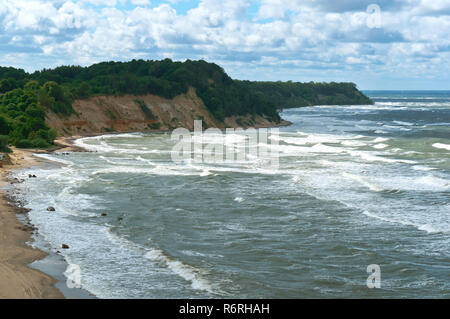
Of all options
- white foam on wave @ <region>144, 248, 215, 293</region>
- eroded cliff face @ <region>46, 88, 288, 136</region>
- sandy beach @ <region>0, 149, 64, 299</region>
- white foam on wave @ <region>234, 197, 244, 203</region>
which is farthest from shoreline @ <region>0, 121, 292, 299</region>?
eroded cliff face @ <region>46, 88, 288, 136</region>

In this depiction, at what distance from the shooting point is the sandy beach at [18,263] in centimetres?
1553

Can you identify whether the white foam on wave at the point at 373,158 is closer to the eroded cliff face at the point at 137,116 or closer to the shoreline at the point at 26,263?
the shoreline at the point at 26,263

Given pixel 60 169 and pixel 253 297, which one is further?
pixel 60 169

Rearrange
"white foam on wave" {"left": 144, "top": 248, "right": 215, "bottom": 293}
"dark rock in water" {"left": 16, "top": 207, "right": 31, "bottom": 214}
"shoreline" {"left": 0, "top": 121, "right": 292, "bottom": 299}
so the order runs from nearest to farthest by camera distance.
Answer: "shoreline" {"left": 0, "top": 121, "right": 292, "bottom": 299}
"white foam on wave" {"left": 144, "top": 248, "right": 215, "bottom": 293}
"dark rock in water" {"left": 16, "top": 207, "right": 31, "bottom": 214}

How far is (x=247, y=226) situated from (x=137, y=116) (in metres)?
65.4

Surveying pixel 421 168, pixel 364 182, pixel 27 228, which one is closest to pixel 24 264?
pixel 27 228

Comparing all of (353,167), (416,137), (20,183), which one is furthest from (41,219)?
(416,137)

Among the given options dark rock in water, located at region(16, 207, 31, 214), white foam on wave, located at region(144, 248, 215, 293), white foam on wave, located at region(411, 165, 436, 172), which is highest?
white foam on wave, located at region(411, 165, 436, 172)

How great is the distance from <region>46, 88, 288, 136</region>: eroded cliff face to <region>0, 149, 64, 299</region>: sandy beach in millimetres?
49860

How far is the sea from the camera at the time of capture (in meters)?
17.7

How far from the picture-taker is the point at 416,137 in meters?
75.2
